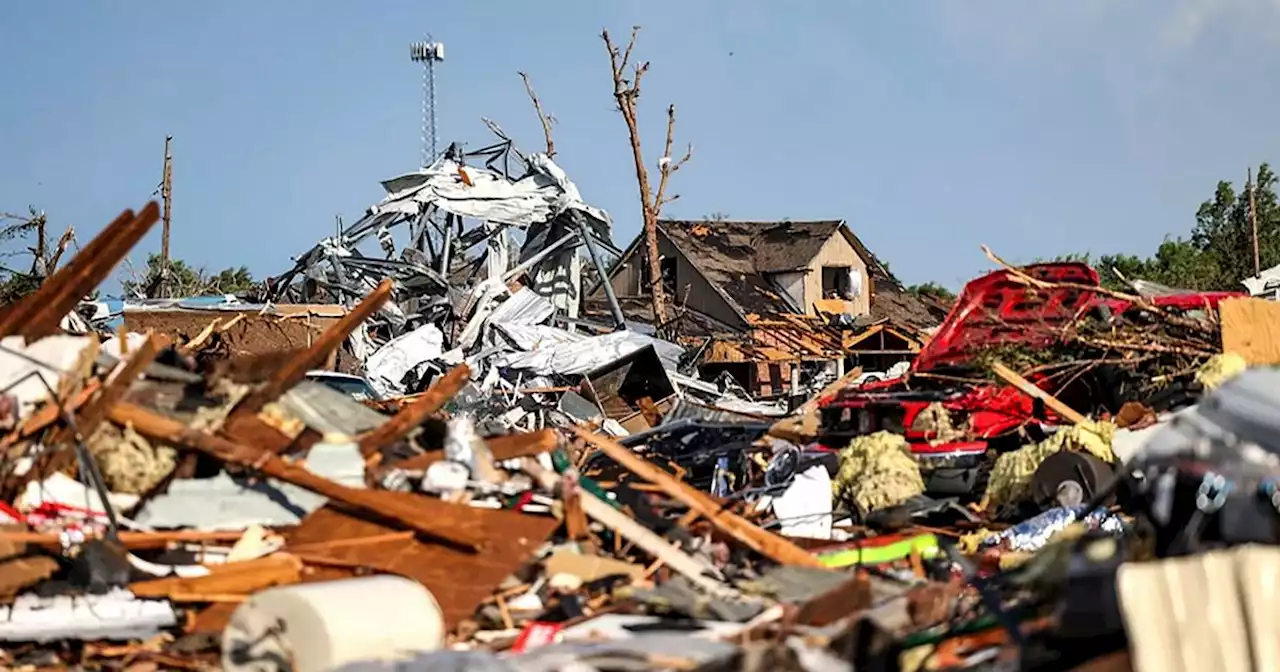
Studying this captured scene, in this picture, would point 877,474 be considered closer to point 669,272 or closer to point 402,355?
point 402,355

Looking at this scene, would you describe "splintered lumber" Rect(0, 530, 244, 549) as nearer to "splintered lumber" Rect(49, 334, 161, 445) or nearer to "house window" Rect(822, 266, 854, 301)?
"splintered lumber" Rect(49, 334, 161, 445)

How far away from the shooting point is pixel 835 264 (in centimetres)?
4253

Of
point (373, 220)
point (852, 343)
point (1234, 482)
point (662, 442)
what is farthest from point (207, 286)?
point (1234, 482)

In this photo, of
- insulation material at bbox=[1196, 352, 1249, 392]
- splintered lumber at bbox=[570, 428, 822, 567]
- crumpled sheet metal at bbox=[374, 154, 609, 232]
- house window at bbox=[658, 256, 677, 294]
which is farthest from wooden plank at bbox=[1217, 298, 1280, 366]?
house window at bbox=[658, 256, 677, 294]

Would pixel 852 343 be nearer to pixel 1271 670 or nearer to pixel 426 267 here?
pixel 426 267

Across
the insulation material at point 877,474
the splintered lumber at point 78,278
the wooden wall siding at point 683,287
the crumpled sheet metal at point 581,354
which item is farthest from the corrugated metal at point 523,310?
the splintered lumber at point 78,278

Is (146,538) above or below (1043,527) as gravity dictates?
above

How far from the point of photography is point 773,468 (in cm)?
1006

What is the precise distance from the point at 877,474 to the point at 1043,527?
153 centimetres

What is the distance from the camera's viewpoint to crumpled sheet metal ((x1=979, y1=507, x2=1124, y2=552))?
820 centimetres

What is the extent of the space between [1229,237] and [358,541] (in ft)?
165

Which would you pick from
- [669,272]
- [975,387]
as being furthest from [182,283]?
[975,387]

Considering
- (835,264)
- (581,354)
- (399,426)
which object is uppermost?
(835,264)

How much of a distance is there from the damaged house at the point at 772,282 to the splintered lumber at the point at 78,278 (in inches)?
965
